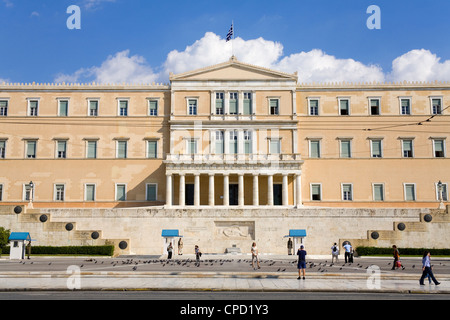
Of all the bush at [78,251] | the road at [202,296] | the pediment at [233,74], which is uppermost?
the pediment at [233,74]

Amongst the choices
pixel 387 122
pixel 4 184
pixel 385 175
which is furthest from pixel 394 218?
pixel 4 184

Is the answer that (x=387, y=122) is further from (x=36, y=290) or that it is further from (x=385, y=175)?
(x=36, y=290)

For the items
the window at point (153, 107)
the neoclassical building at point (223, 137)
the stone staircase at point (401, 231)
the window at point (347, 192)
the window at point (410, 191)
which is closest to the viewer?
the stone staircase at point (401, 231)

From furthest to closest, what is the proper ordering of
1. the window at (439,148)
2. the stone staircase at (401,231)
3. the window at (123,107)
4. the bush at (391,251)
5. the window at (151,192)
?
1. the window at (123,107)
2. the window at (439,148)
3. the window at (151,192)
4. the stone staircase at (401,231)
5. the bush at (391,251)

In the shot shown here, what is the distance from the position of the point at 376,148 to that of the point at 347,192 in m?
6.26

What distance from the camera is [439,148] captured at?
53.0 m

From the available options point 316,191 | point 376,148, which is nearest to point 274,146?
point 316,191

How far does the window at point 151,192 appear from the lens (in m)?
52.2

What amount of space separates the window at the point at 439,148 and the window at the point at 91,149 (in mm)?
39399

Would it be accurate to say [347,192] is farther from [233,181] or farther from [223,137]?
[223,137]

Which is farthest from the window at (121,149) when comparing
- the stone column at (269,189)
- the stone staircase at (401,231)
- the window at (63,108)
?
the stone staircase at (401,231)

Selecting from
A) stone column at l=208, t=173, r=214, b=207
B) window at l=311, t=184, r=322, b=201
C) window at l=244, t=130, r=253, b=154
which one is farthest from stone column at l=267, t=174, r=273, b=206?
window at l=311, t=184, r=322, b=201

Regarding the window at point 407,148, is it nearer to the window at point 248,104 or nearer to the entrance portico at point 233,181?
the entrance portico at point 233,181

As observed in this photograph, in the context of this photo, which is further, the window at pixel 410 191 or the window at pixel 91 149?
the window at pixel 91 149
